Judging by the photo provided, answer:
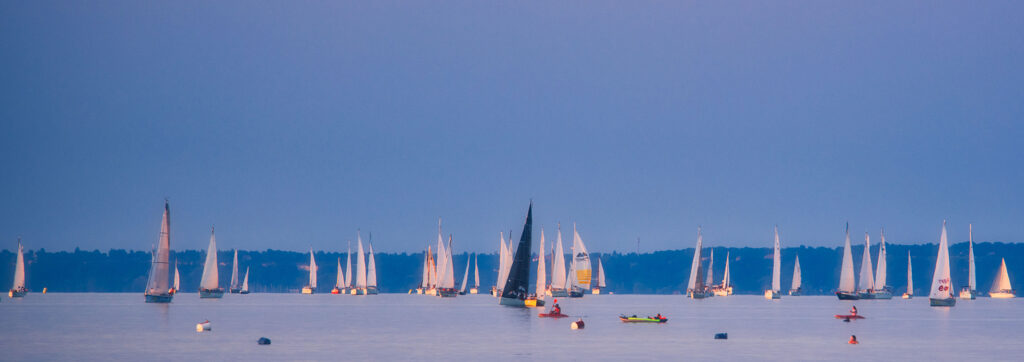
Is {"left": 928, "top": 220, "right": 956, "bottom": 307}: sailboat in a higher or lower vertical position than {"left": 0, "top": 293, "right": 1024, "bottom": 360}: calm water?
higher

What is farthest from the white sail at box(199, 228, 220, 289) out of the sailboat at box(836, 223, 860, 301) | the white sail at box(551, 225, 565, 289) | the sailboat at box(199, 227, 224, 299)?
the sailboat at box(836, 223, 860, 301)

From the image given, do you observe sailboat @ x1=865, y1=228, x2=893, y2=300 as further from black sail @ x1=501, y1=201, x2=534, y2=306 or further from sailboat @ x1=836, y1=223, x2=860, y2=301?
black sail @ x1=501, y1=201, x2=534, y2=306

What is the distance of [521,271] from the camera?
102 m

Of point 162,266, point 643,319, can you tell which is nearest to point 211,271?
point 162,266

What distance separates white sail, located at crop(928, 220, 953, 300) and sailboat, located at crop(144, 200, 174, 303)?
2613 inches

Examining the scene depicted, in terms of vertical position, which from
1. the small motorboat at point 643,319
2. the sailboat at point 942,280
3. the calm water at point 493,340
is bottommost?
the calm water at point 493,340

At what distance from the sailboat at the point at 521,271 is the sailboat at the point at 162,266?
2881 cm

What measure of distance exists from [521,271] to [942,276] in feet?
140

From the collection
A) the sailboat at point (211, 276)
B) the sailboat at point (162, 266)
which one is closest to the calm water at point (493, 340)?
the sailboat at point (162, 266)

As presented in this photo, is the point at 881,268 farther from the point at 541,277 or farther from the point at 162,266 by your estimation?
the point at 162,266

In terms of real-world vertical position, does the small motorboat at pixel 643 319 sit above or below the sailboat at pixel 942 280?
below

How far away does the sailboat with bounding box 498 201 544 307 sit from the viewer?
100312 mm

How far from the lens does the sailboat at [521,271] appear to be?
329 feet

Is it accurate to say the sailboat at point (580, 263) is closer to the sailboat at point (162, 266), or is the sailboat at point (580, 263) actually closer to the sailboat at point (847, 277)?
the sailboat at point (847, 277)
